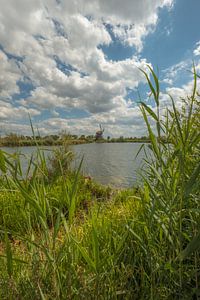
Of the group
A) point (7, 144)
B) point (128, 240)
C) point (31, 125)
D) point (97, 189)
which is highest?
point (31, 125)

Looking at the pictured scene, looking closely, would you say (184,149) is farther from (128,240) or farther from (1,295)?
(1,295)

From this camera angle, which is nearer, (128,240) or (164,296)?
(164,296)

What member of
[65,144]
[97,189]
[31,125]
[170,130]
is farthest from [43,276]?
[65,144]

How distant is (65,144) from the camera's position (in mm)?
7344

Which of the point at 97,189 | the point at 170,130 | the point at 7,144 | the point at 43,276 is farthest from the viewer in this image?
the point at 97,189

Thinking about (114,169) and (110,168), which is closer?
(114,169)

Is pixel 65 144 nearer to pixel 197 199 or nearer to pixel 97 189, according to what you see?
pixel 97 189

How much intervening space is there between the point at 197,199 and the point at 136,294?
623 millimetres

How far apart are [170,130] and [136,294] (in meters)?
0.94

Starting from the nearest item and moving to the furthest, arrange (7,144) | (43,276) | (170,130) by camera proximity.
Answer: (43,276)
(170,130)
(7,144)

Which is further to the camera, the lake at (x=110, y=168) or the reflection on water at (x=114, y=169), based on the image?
the reflection on water at (x=114, y=169)

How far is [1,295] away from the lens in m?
1.10

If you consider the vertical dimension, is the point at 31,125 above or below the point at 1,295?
above

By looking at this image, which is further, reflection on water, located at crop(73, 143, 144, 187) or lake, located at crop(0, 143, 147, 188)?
reflection on water, located at crop(73, 143, 144, 187)
